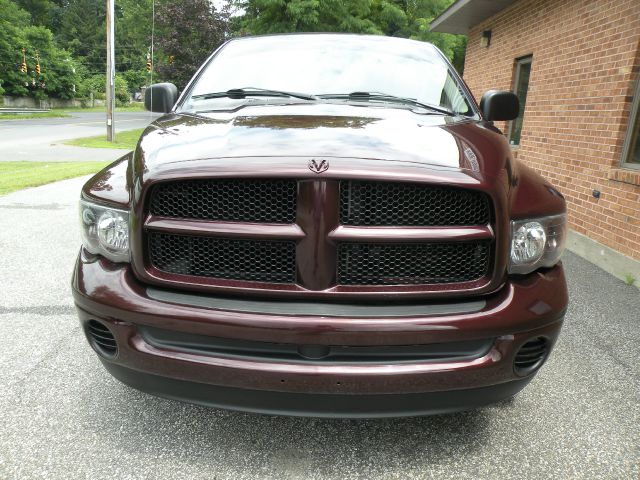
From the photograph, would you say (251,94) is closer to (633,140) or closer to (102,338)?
(102,338)

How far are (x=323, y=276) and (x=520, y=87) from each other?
316 inches

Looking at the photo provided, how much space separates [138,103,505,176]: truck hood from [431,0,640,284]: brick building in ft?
10.8

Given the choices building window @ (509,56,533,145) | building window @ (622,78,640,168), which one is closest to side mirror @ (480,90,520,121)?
building window @ (622,78,640,168)

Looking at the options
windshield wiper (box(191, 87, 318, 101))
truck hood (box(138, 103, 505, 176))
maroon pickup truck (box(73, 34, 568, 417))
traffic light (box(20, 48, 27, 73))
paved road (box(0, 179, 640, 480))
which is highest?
traffic light (box(20, 48, 27, 73))

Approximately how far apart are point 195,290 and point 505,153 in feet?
4.43

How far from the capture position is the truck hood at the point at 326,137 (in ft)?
6.08

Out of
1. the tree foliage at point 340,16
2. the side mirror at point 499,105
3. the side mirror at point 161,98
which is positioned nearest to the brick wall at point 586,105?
the side mirror at point 499,105

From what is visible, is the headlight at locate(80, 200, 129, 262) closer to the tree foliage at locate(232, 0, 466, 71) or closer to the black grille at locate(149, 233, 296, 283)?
the black grille at locate(149, 233, 296, 283)

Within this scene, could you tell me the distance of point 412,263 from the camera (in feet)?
6.06

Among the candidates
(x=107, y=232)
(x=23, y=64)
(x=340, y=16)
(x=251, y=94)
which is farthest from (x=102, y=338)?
(x=23, y=64)

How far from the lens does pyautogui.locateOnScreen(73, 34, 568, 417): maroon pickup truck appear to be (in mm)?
1758

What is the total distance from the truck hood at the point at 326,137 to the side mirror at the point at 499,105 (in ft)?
2.27

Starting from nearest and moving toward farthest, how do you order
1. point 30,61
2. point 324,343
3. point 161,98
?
1. point 324,343
2. point 161,98
3. point 30,61

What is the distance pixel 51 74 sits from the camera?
179 ft
